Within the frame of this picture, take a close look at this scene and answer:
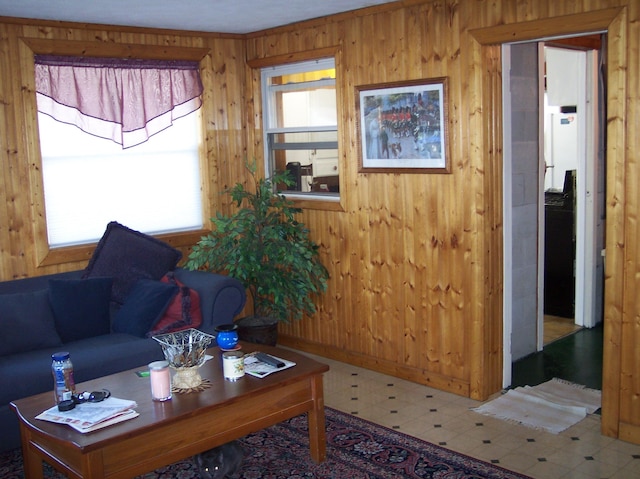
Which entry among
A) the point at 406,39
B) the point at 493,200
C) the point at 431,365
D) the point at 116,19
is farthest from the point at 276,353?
the point at 116,19

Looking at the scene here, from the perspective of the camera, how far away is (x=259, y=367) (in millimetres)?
3516

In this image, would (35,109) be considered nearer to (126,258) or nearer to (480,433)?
(126,258)

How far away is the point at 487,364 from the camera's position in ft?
14.3

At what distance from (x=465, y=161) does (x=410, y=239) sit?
65 cm

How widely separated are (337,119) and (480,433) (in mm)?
2268

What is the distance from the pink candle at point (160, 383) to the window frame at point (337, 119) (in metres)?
2.19

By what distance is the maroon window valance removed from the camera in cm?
474

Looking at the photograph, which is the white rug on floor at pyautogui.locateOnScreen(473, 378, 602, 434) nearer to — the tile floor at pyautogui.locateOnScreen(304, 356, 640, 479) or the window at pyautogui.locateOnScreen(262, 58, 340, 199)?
the tile floor at pyautogui.locateOnScreen(304, 356, 640, 479)

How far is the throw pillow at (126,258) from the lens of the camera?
466cm

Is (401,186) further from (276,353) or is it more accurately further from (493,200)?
(276,353)

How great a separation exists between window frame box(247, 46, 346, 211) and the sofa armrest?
0.89 m

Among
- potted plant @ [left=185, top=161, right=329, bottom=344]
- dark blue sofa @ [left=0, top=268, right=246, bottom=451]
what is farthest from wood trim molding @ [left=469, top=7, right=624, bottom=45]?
dark blue sofa @ [left=0, top=268, right=246, bottom=451]

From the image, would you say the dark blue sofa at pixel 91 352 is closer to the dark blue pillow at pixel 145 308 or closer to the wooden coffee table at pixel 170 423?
the dark blue pillow at pixel 145 308

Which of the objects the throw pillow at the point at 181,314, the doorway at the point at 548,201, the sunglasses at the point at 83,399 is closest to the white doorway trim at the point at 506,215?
the doorway at the point at 548,201
